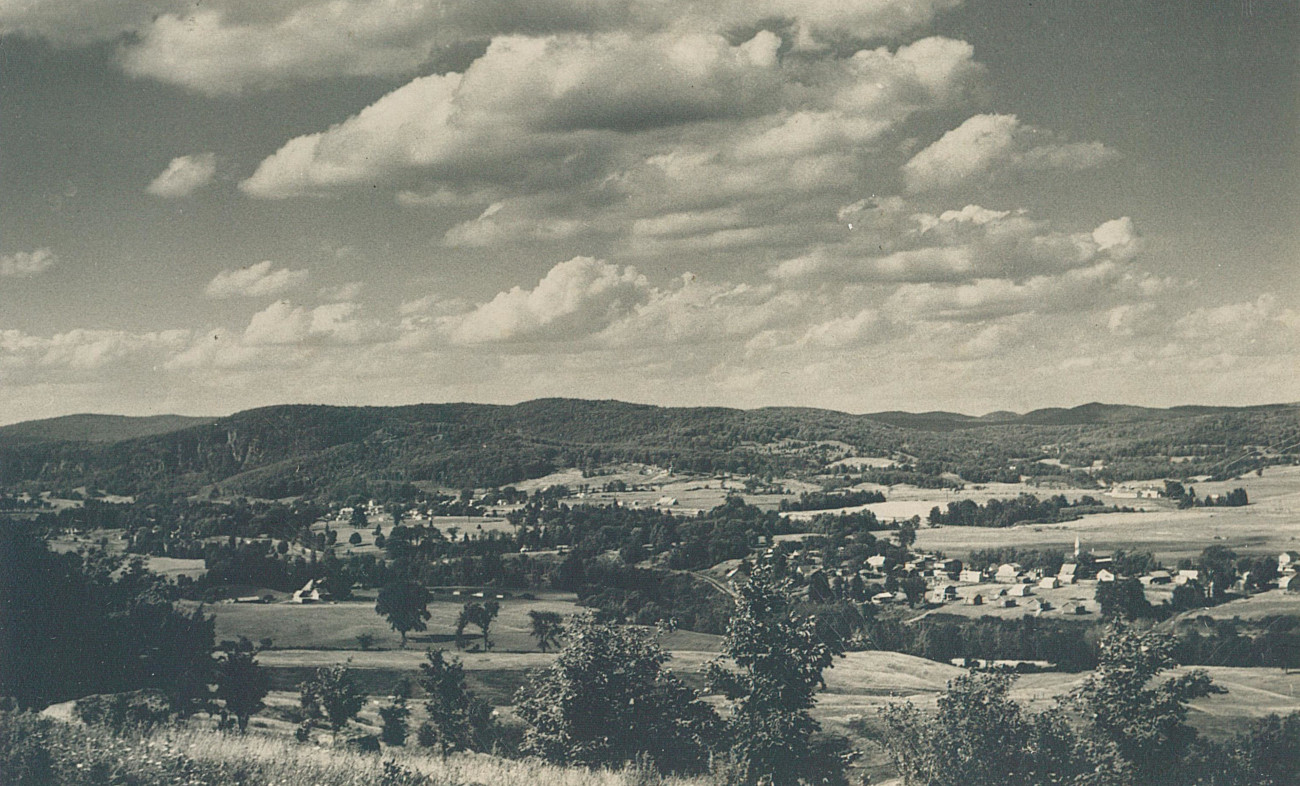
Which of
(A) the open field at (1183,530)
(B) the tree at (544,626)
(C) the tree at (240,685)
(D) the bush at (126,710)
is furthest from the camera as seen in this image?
(A) the open field at (1183,530)

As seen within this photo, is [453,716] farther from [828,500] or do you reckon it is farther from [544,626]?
[828,500]

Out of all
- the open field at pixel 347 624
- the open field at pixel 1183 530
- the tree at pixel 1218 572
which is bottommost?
the open field at pixel 347 624

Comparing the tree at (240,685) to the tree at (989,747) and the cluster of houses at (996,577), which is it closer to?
the tree at (989,747)

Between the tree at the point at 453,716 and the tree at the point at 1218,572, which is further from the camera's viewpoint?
the tree at the point at 1218,572

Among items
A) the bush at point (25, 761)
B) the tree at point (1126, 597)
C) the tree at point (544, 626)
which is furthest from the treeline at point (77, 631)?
the tree at point (1126, 597)

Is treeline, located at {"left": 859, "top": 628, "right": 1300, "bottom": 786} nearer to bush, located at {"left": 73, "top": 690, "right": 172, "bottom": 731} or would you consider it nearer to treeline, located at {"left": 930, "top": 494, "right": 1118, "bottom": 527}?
bush, located at {"left": 73, "top": 690, "right": 172, "bottom": 731}

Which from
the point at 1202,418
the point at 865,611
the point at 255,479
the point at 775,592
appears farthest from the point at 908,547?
the point at 255,479

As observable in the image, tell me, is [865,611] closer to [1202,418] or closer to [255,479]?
[1202,418]
